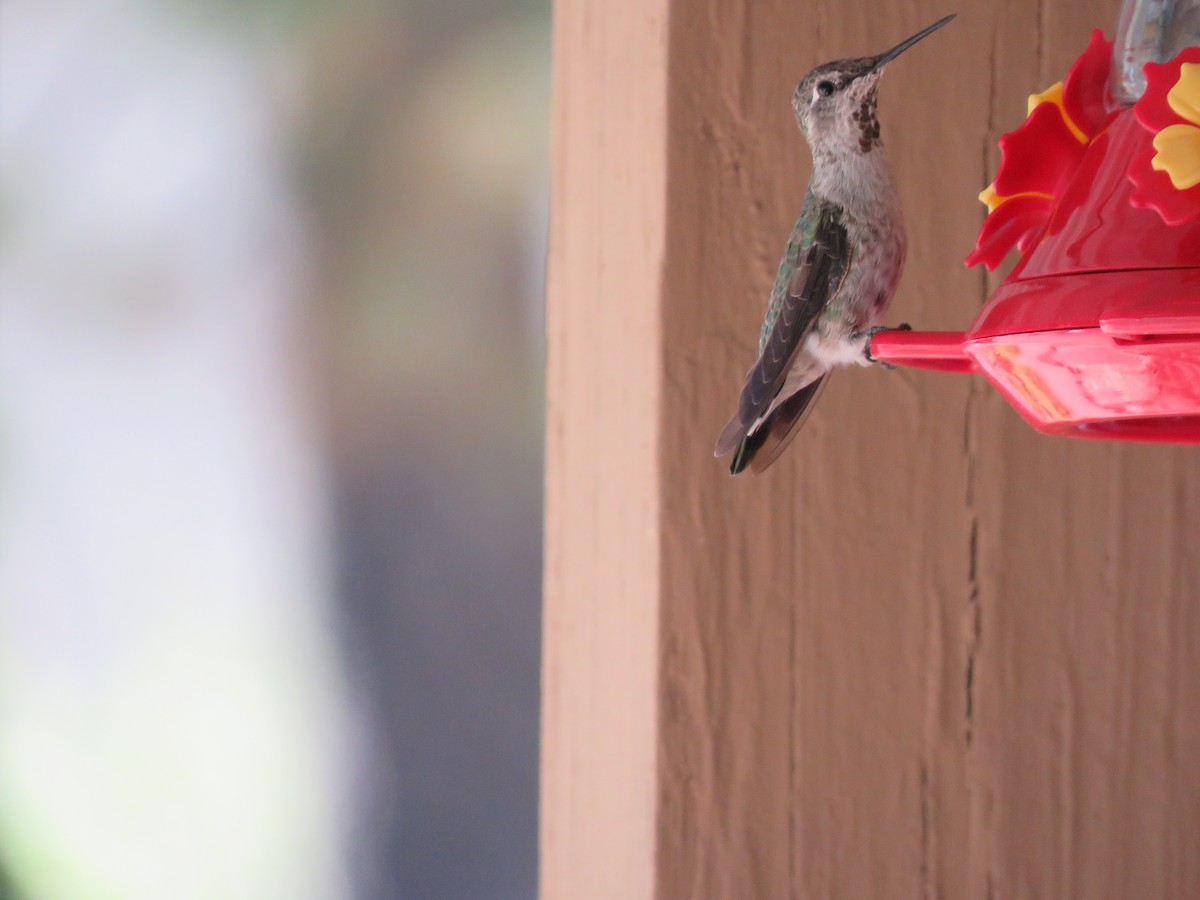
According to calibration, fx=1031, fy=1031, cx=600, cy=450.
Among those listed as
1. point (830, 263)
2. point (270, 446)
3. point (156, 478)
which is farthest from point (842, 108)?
point (156, 478)

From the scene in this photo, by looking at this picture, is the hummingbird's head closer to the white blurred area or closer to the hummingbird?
the hummingbird

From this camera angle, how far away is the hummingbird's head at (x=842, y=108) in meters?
0.82

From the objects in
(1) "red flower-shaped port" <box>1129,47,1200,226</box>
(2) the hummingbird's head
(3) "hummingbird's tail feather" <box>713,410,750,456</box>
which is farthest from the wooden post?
(1) "red flower-shaped port" <box>1129,47,1200,226</box>

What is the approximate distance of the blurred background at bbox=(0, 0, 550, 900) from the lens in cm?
123

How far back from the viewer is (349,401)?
4.08 ft

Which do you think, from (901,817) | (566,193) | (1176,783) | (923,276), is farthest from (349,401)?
(1176,783)

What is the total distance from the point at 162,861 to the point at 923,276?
3.62 feet

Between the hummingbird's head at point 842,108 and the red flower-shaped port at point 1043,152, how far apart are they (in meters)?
0.23

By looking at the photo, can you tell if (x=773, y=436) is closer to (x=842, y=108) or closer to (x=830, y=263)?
(x=830, y=263)

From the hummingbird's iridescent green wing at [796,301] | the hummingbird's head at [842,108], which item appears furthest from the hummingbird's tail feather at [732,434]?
the hummingbird's head at [842,108]

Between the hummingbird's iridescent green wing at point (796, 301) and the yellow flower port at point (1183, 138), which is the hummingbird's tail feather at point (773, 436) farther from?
the yellow flower port at point (1183, 138)

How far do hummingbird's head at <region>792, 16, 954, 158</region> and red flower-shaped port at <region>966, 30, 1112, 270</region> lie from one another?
23 centimetres

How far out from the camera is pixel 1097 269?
480 mm

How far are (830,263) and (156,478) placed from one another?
88 cm
